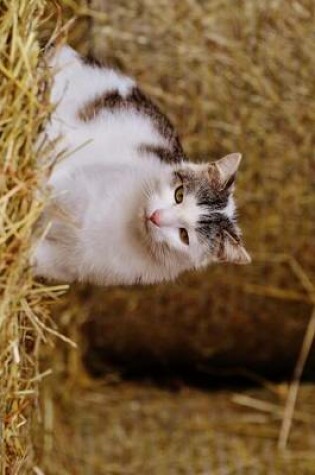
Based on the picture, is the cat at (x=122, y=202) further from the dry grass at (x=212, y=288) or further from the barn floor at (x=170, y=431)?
the barn floor at (x=170, y=431)

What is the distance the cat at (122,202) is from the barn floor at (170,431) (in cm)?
76

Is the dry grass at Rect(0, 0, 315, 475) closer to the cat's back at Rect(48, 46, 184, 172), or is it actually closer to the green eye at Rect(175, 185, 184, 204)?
the cat's back at Rect(48, 46, 184, 172)

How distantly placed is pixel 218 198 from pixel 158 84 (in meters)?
0.72

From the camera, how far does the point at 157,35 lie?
260 cm

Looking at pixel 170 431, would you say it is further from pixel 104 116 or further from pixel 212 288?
pixel 104 116

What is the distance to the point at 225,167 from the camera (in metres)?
2.00

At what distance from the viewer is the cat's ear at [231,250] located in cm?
201

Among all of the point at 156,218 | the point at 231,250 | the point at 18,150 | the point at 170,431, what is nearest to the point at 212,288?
the point at 170,431

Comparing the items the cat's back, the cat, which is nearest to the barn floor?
the cat

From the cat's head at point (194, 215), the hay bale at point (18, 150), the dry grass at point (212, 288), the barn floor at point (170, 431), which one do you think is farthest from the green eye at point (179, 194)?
the barn floor at point (170, 431)

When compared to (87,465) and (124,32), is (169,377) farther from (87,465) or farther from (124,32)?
(124,32)

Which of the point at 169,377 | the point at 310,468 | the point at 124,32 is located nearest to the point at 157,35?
the point at 124,32

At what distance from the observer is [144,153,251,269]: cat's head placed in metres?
1.93

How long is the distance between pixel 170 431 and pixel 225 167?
1.02 m
